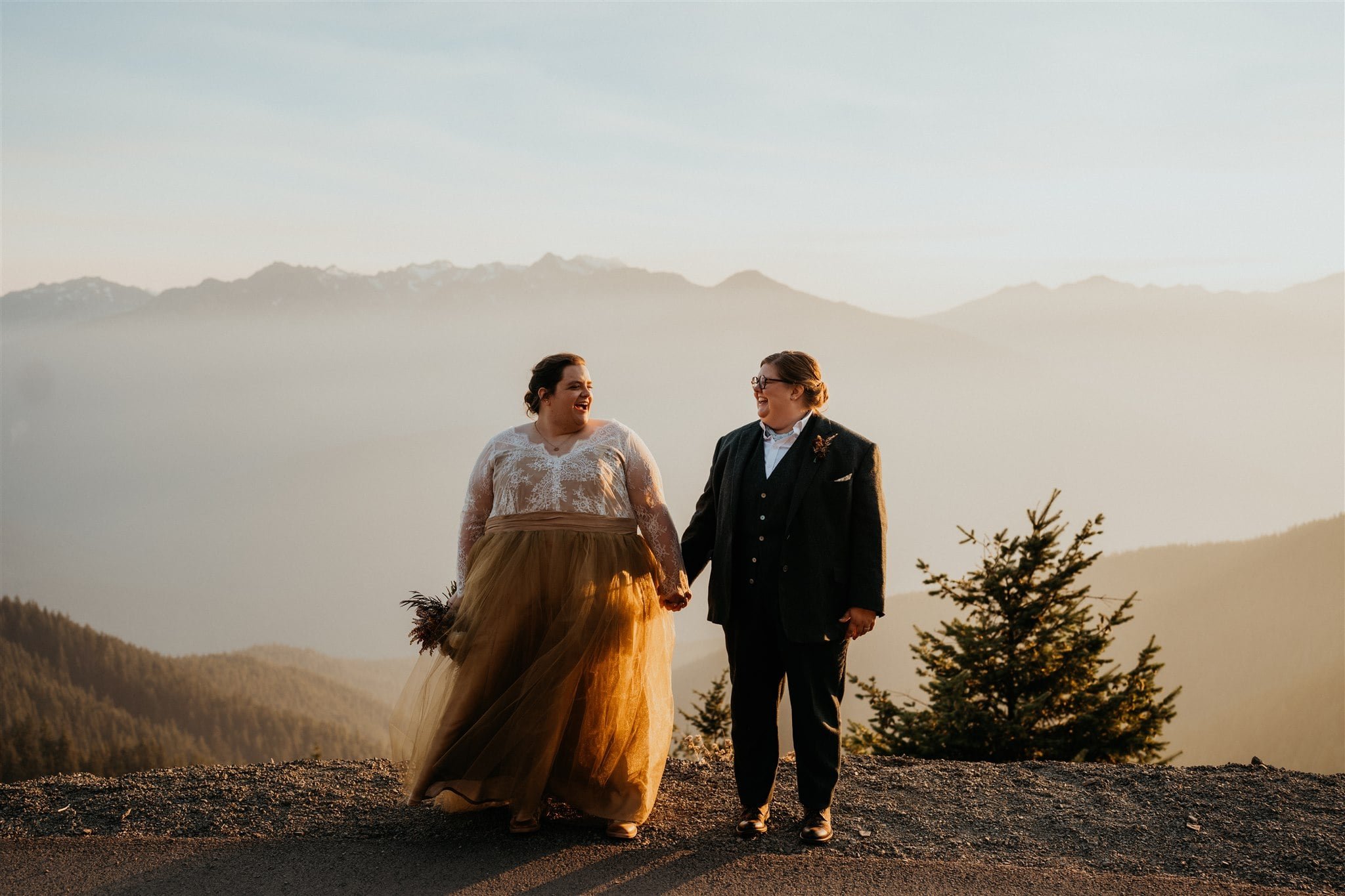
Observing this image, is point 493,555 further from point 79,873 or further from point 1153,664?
point 1153,664

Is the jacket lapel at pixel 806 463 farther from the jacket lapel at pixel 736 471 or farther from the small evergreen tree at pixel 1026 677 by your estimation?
the small evergreen tree at pixel 1026 677

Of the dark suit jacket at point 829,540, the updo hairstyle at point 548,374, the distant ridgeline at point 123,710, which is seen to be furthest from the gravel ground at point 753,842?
the distant ridgeline at point 123,710

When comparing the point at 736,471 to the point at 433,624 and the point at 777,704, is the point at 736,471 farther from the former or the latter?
the point at 433,624

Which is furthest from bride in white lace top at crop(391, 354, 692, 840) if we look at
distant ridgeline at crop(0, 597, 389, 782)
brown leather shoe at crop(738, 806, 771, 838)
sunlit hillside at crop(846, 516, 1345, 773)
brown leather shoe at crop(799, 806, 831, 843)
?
sunlit hillside at crop(846, 516, 1345, 773)

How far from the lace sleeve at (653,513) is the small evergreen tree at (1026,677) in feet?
19.2

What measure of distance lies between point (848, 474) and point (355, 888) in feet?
8.92

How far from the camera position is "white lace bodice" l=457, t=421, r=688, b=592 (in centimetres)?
473

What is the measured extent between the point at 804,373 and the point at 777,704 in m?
1.59

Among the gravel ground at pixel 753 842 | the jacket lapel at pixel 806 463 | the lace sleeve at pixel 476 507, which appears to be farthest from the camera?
the lace sleeve at pixel 476 507

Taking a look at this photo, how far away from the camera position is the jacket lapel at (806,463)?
15.1ft

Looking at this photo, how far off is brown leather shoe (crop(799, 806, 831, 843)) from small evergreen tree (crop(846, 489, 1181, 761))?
5752 mm

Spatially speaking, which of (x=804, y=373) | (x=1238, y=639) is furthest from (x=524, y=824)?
(x=1238, y=639)

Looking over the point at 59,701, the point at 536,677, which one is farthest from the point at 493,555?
the point at 59,701

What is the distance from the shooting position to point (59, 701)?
6381 centimetres
